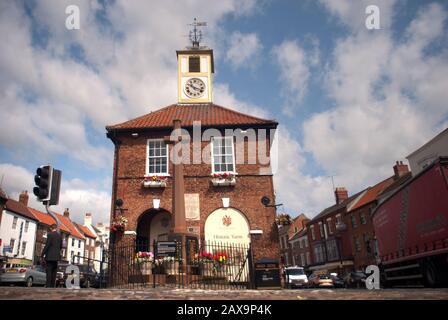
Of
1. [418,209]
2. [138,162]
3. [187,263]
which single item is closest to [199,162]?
[138,162]

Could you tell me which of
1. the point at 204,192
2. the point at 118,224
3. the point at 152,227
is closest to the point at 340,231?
the point at 204,192

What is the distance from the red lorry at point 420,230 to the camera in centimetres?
1012

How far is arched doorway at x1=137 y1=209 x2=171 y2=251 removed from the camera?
62.5 feet

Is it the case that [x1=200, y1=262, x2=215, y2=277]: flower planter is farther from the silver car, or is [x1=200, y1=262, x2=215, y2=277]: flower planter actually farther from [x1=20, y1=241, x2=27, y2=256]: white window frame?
[x1=20, y1=241, x2=27, y2=256]: white window frame

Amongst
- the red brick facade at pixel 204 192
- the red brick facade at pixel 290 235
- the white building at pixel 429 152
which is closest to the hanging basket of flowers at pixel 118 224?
the red brick facade at pixel 204 192

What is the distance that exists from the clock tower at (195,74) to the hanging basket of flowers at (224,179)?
749 centimetres

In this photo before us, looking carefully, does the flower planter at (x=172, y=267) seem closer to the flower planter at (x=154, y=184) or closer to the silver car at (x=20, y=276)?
the flower planter at (x=154, y=184)

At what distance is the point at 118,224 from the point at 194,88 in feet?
38.2

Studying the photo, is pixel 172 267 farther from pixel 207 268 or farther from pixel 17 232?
pixel 17 232

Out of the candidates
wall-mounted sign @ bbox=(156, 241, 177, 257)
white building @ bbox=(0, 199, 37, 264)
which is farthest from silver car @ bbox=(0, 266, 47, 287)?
white building @ bbox=(0, 199, 37, 264)

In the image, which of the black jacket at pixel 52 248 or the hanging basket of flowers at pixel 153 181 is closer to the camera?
the black jacket at pixel 52 248

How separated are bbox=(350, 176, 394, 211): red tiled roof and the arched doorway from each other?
29016mm
